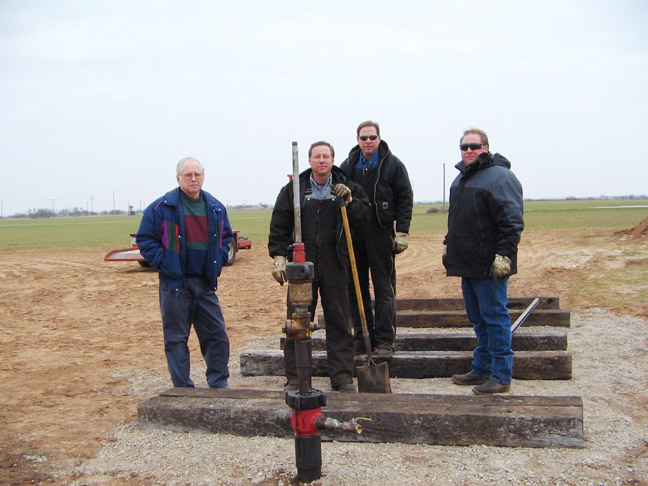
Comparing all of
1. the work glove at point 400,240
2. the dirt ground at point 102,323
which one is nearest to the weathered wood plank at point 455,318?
the dirt ground at point 102,323

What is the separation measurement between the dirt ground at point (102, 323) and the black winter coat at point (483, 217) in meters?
1.46

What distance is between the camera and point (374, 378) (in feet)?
15.9

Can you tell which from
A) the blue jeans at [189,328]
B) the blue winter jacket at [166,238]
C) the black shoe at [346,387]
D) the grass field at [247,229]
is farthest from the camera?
the grass field at [247,229]

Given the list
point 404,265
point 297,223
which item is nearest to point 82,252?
point 404,265

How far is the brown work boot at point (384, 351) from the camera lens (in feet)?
18.0

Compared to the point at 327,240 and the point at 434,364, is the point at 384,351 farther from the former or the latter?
the point at 327,240

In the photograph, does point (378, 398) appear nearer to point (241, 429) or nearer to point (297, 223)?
point (241, 429)

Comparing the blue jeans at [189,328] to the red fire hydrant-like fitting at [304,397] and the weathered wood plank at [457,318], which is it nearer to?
the red fire hydrant-like fitting at [304,397]

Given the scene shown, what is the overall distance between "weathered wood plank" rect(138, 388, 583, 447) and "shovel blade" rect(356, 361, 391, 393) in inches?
20.6

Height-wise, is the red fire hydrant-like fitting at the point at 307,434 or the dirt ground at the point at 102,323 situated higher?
the red fire hydrant-like fitting at the point at 307,434

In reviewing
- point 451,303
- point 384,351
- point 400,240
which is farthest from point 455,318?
point 400,240

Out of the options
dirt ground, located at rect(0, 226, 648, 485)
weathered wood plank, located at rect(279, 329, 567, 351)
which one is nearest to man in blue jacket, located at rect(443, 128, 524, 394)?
dirt ground, located at rect(0, 226, 648, 485)

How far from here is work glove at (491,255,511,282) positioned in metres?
4.57

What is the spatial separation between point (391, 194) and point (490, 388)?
1.77 meters
